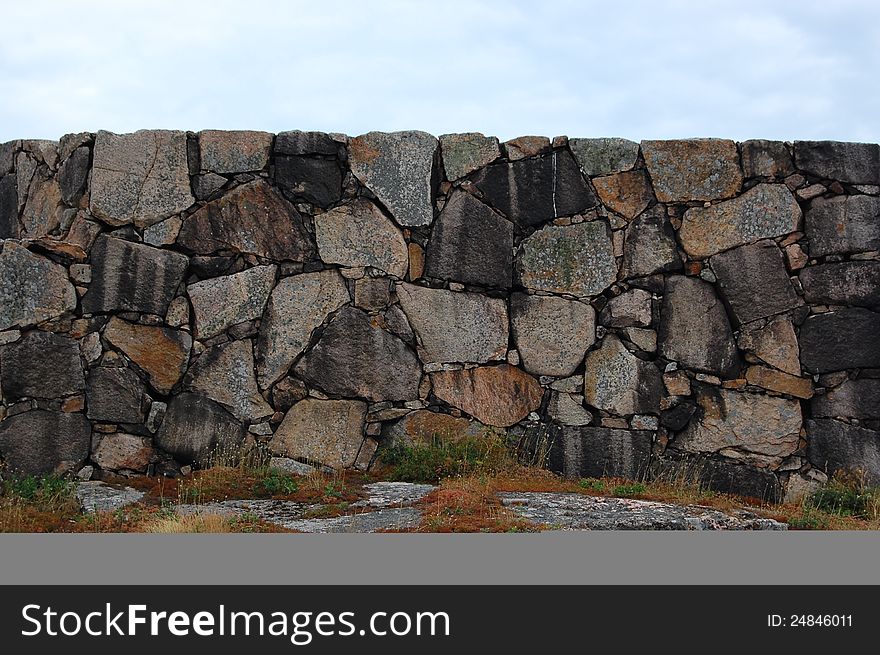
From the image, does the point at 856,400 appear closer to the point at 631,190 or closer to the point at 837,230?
the point at 837,230

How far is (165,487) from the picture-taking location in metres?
→ 7.98

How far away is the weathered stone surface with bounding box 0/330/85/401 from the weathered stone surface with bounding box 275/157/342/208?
2.36m

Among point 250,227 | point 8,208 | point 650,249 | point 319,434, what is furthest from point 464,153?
point 8,208

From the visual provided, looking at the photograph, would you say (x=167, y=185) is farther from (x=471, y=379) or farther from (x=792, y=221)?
(x=792, y=221)

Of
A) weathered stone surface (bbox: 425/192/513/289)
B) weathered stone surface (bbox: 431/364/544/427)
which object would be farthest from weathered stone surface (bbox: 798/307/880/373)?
weathered stone surface (bbox: 425/192/513/289)

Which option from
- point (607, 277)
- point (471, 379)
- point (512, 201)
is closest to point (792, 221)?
point (607, 277)

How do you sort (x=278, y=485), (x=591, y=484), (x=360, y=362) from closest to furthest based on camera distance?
(x=278, y=485)
(x=591, y=484)
(x=360, y=362)

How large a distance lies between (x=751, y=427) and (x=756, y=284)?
1329mm

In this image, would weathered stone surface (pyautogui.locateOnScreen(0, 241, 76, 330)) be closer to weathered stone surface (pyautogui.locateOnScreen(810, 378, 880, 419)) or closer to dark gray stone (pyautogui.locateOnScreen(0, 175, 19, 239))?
dark gray stone (pyautogui.locateOnScreen(0, 175, 19, 239))

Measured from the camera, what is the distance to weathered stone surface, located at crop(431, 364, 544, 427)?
A: 8688 millimetres

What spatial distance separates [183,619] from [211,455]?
4578 mm

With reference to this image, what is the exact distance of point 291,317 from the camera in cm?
854

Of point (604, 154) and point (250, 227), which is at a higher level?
point (604, 154)

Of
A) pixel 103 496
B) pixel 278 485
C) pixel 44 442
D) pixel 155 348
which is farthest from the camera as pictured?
pixel 155 348
